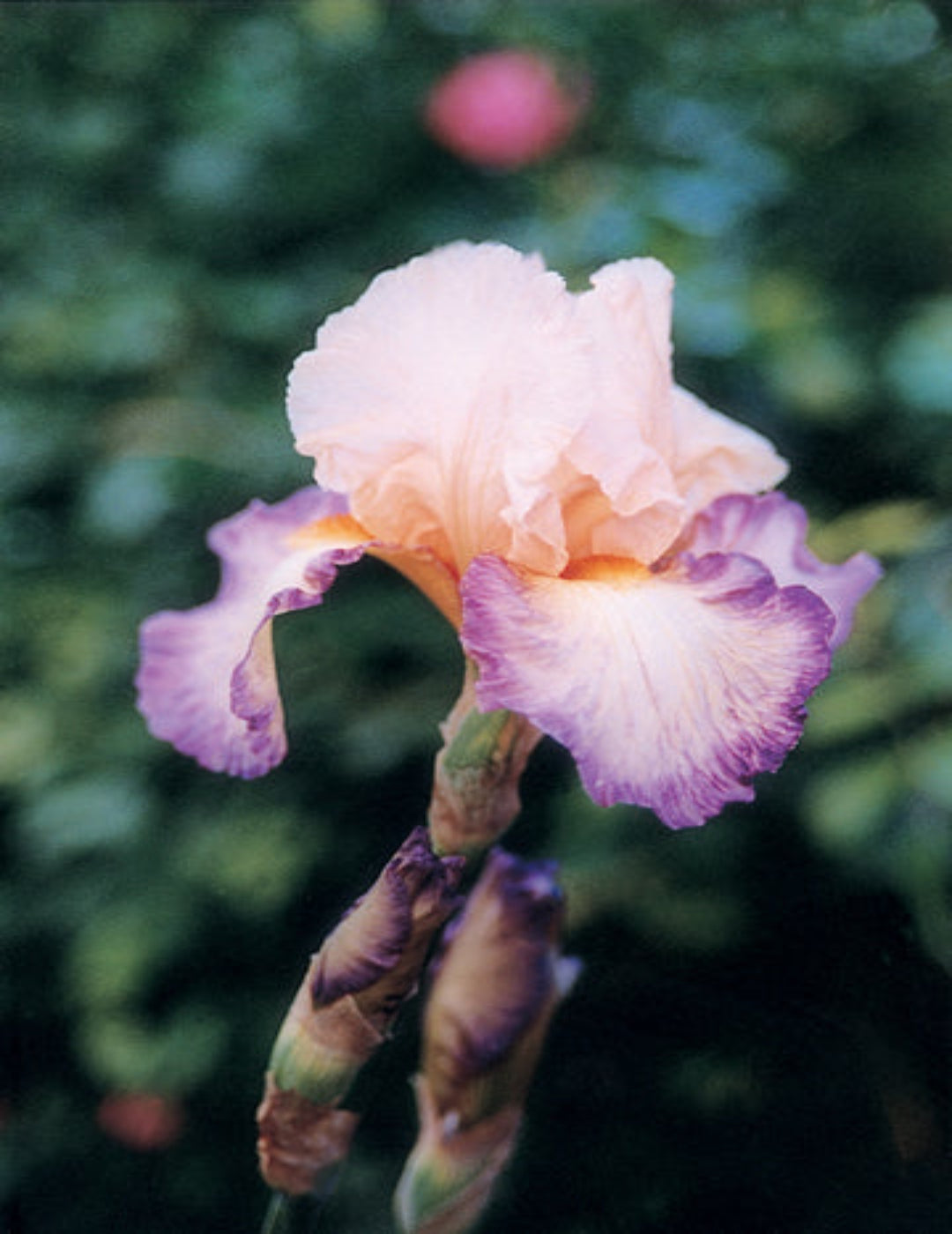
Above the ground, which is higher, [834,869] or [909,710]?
[909,710]

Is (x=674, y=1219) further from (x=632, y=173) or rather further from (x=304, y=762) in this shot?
(x=632, y=173)

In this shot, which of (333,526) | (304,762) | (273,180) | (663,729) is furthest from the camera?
(273,180)

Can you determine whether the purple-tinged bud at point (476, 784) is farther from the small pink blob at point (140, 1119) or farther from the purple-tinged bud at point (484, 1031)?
the small pink blob at point (140, 1119)

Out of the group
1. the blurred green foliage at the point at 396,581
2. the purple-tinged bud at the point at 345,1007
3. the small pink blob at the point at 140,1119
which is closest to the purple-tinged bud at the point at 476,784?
the purple-tinged bud at the point at 345,1007

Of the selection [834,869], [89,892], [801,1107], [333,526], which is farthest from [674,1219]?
[89,892]

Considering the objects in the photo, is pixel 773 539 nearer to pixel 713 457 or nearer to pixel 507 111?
pixel 713 457

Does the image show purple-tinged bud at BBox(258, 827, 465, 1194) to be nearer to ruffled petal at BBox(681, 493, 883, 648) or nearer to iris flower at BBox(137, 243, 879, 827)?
iris flower at BBox(137, 243, 879, 827)
